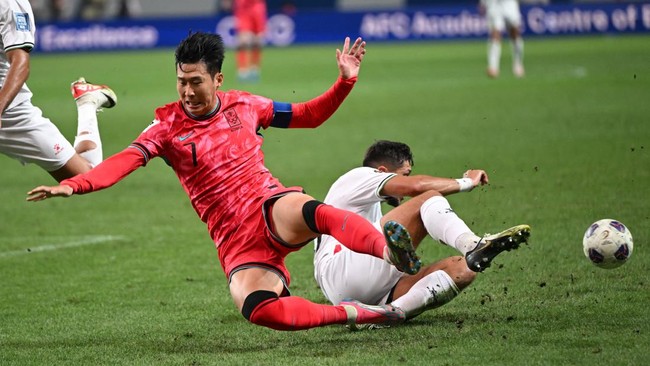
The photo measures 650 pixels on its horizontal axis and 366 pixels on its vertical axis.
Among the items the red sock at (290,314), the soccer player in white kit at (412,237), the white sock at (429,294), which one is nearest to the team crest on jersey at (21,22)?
the soccer player in white kit at (412,237)

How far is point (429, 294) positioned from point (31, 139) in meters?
3.21

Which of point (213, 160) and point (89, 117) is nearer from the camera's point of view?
point (213, 160)

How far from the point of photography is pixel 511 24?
23188 millimetres

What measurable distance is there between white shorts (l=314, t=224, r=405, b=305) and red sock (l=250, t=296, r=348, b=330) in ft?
1.58

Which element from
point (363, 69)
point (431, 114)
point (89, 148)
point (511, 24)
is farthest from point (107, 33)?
point (89, 148)

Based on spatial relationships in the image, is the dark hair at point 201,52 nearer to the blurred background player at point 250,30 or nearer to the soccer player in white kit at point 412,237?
the soccer player in white kit at point 412,237

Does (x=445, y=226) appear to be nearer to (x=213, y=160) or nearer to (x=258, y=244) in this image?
(x=258, y=244)

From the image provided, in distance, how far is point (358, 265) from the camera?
6.25 meters

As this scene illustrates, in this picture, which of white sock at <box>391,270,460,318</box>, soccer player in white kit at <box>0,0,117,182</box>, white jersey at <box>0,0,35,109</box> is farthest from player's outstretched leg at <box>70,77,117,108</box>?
white sock at <box>391,270,460,318</box>

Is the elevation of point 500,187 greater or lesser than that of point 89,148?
lesser

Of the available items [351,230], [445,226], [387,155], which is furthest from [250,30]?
[351,230]

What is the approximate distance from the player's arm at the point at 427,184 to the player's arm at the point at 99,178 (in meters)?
1.44

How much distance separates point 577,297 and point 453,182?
4.12 feet

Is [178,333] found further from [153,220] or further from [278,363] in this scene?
[153,220]
